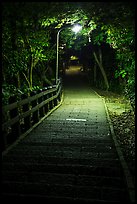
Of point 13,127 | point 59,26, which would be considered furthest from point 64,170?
point 59,26

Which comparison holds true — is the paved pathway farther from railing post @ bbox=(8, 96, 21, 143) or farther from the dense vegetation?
the dense vegetation

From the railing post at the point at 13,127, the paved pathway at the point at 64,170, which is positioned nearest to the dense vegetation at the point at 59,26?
the railing post at the point at 13,127

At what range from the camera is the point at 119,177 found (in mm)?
4613

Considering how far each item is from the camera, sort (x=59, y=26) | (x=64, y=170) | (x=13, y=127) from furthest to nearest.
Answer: (x=59, y=26), (x=13, y=127), (x=64, y=170)

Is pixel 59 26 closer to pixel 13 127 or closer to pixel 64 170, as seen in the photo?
pixel 13 127

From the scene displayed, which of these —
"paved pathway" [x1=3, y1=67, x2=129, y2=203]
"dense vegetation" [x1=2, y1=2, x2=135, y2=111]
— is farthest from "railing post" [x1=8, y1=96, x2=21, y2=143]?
"dense vegetation" [x1=2, y1=2, x2=135, y2=111]

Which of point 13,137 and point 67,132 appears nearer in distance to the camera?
point 13,137

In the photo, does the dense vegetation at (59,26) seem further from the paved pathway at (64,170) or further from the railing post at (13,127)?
the paved pathway at (64,170)

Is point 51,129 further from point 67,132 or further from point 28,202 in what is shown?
point 28,202

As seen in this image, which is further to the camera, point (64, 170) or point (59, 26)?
point (59, 26)

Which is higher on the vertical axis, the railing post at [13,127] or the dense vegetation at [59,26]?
the dense vegetation at [59,26]

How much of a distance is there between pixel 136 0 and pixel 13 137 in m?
4.89

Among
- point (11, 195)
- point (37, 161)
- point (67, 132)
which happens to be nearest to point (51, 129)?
point (67, 132)

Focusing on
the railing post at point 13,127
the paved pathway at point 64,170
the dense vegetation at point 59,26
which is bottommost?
the paved pathway at point 64,170
